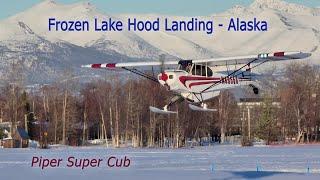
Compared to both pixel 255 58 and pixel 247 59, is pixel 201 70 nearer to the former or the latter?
pixel 247 59

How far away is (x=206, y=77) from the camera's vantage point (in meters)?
25.9

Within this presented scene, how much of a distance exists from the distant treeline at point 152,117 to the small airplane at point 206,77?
39.3m

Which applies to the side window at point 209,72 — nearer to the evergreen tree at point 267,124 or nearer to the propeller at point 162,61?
the propeller at point 162,61

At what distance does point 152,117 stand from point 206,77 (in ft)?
161

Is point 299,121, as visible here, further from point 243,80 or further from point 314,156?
point 243,80

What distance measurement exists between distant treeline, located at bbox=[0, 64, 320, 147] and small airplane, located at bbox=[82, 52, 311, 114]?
39.3m

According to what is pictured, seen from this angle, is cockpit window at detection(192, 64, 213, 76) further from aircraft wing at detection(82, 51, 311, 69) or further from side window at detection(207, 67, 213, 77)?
aircraft wing at detection(82, 51, 311, 69)

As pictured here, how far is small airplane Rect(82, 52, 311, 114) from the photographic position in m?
25.3

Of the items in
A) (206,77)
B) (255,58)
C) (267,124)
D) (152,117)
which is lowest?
(267,124)

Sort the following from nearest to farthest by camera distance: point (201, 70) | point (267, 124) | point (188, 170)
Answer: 1. point (201, 70)
2. point (188, 170)
3. point (267, 124)

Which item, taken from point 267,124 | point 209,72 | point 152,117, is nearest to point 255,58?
point 209,72

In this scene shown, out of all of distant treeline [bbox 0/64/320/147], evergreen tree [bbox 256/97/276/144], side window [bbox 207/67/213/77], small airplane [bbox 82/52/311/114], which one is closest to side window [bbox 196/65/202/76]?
small airplane [bbox 82/52/311/114]

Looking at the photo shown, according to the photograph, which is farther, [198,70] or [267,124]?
[267,124]

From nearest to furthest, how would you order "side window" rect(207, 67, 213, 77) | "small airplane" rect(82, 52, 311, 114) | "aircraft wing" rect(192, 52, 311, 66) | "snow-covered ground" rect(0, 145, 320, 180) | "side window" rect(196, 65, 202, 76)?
1. "aircraft wing" rect(192, 52, 311, 66)
2. "small airplane" rect(82, 52, 311, 114)
3. "side window" rect(196, 65, 202, 76)
4. "side window" rect(207, 67, 213, 77)
5. "snow-covered ground" rect(0, 145, 320, 180)
